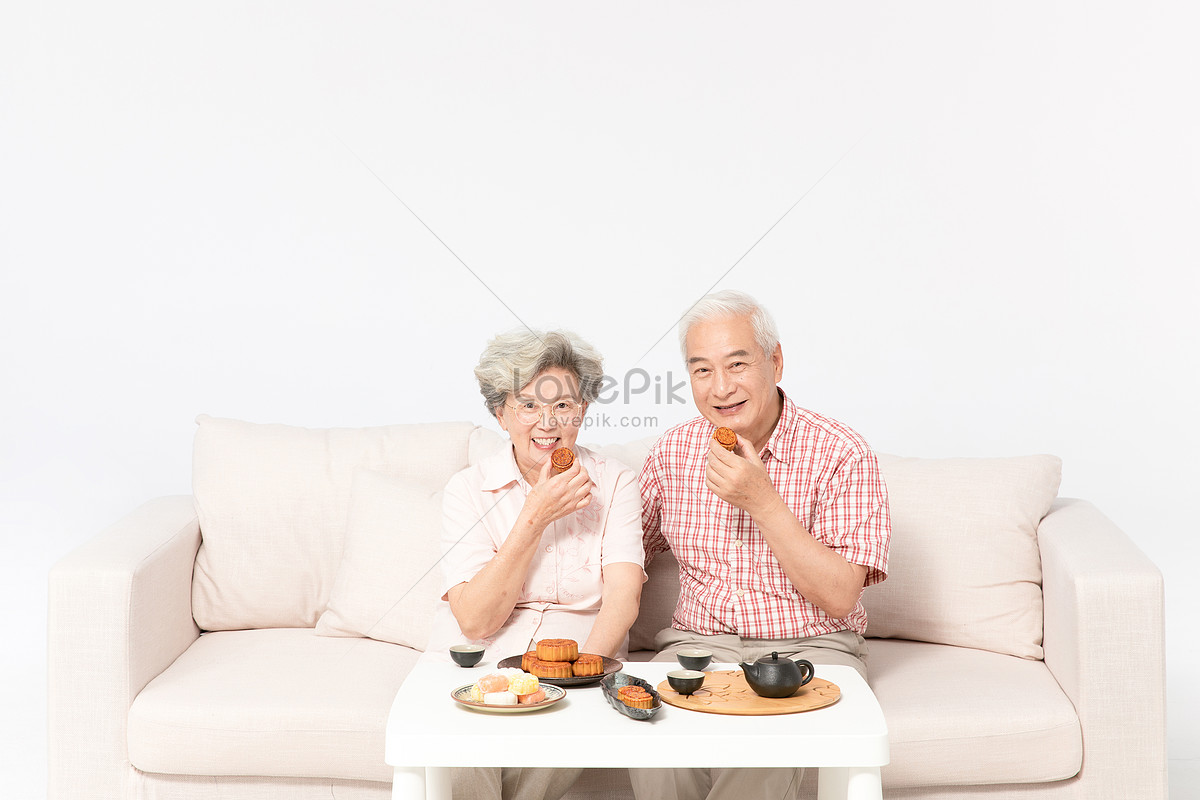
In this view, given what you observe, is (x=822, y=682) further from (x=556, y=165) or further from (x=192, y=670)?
(x=556, y=165)

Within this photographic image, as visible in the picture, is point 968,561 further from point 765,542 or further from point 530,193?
point 530,193

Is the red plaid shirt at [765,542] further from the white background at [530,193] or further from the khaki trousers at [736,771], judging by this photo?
the white background at [530,193]

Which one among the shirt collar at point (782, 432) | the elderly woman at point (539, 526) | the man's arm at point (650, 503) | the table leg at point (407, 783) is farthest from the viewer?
the man's arm at point (650, 503)

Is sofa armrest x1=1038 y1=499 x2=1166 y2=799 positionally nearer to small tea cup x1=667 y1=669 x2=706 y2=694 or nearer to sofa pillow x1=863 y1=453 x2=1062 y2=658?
sofa pillow x1=863 y1=453 x2=1062 y2=658

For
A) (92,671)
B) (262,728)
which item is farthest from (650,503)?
(92,671)

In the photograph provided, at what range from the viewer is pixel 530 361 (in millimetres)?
2311

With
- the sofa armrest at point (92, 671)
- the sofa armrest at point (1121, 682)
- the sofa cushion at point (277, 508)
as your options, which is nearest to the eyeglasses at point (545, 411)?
the sofa cushion at point (277, 508)

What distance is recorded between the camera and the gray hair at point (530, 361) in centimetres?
232

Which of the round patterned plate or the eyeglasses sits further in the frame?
the eyeglasses

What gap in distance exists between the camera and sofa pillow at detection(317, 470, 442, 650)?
2691 millimetres

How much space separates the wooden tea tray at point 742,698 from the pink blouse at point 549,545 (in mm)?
477

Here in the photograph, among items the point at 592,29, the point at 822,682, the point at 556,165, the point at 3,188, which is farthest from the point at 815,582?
the point at 3,188

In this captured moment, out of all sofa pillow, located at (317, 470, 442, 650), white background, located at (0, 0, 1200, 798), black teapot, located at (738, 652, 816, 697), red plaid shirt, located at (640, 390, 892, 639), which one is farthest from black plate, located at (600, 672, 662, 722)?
white background, located at (0, 0, 1200, 798)

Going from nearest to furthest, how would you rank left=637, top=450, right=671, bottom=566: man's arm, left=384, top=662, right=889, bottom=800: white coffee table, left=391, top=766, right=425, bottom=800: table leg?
1. left=384, top=662, right=889, bottom=800: white coffee table
2. left=391, top=766, right=425, bottom=800: table leg
3. left=637, top=450, right=671, bottom=566: man's arm
